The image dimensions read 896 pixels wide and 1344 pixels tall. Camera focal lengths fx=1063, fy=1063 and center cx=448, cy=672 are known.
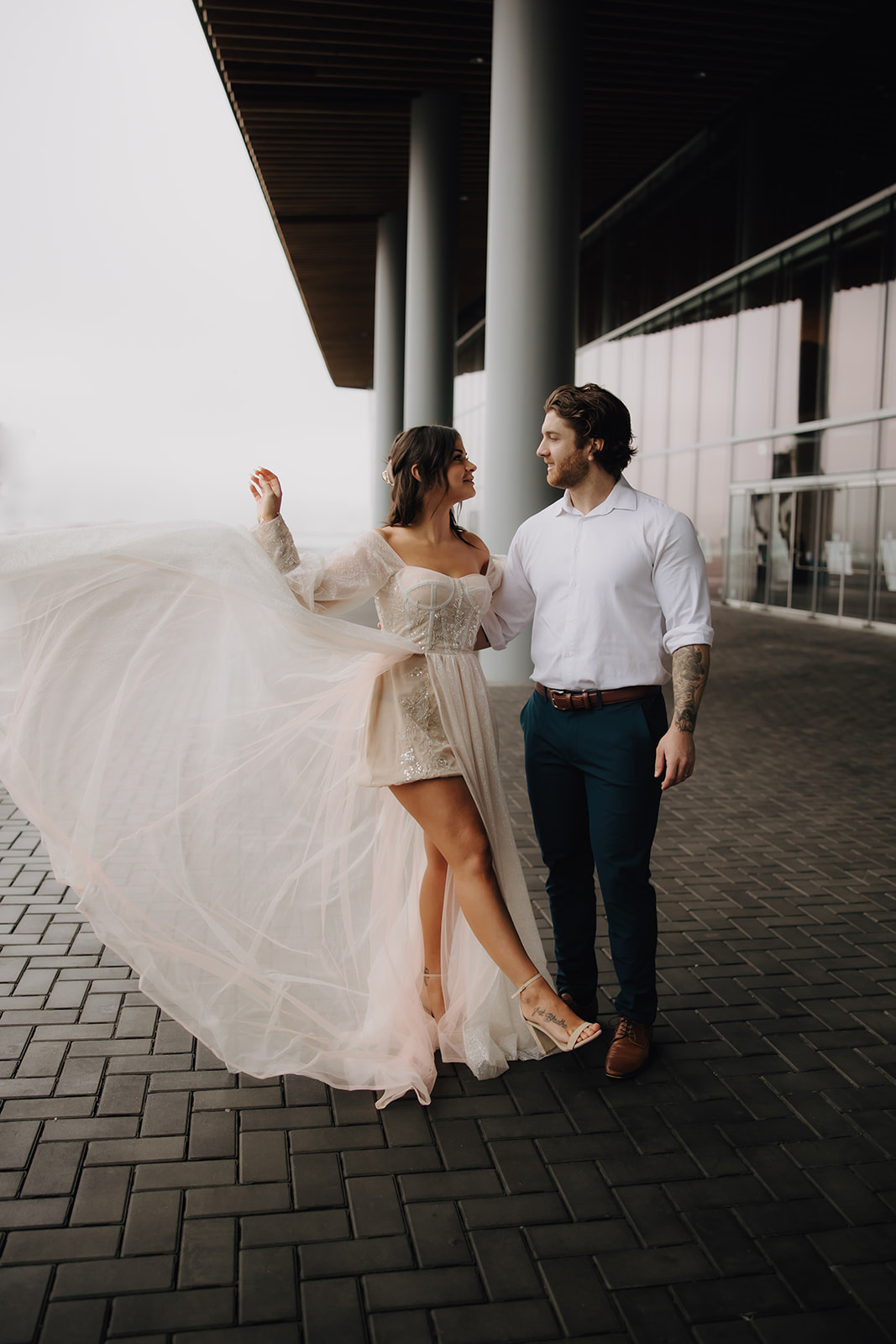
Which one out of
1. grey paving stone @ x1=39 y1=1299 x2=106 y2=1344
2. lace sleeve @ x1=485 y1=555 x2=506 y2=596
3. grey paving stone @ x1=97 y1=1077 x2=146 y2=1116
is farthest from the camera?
lace sleeve @ x1=485 y1=555 x2=506 y2=596

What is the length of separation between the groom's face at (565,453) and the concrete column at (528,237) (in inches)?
253

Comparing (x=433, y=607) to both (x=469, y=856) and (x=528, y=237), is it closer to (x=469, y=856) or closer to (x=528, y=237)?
(x=469, y=856)

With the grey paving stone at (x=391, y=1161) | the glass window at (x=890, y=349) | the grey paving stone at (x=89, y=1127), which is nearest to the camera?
the grey paving stone at (x=391, y=1161)

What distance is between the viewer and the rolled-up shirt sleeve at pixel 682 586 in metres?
2.98

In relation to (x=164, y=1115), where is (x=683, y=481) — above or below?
above

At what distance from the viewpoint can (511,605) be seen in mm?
3438

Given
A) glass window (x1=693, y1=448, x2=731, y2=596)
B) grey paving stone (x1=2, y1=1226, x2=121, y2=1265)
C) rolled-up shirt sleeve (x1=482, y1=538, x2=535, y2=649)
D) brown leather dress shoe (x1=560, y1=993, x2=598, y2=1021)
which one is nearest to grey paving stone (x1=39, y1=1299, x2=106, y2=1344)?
grey paving stone (x1=2, y1=1226, x2=121, y2=1265)

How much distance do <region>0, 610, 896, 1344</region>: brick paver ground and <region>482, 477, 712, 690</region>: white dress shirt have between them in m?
1.21

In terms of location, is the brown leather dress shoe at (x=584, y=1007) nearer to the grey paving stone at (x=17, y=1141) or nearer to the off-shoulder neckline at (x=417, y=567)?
the off-shoulder neckline at (x=417, y=567)

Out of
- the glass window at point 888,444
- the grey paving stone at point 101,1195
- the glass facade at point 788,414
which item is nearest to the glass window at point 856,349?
the glass facade at point 788,414

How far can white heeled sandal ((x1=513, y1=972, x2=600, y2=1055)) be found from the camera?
284cm

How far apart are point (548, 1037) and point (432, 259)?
14072mm

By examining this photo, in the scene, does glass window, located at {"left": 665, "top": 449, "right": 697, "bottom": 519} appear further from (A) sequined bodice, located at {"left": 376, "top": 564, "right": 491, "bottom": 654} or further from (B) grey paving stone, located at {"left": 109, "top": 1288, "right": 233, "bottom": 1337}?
(B) grey paving stone, located at {"left": 109, "top": 1288, "right": 233, "bottom": 1337}

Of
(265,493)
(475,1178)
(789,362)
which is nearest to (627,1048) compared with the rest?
(475,1178)
